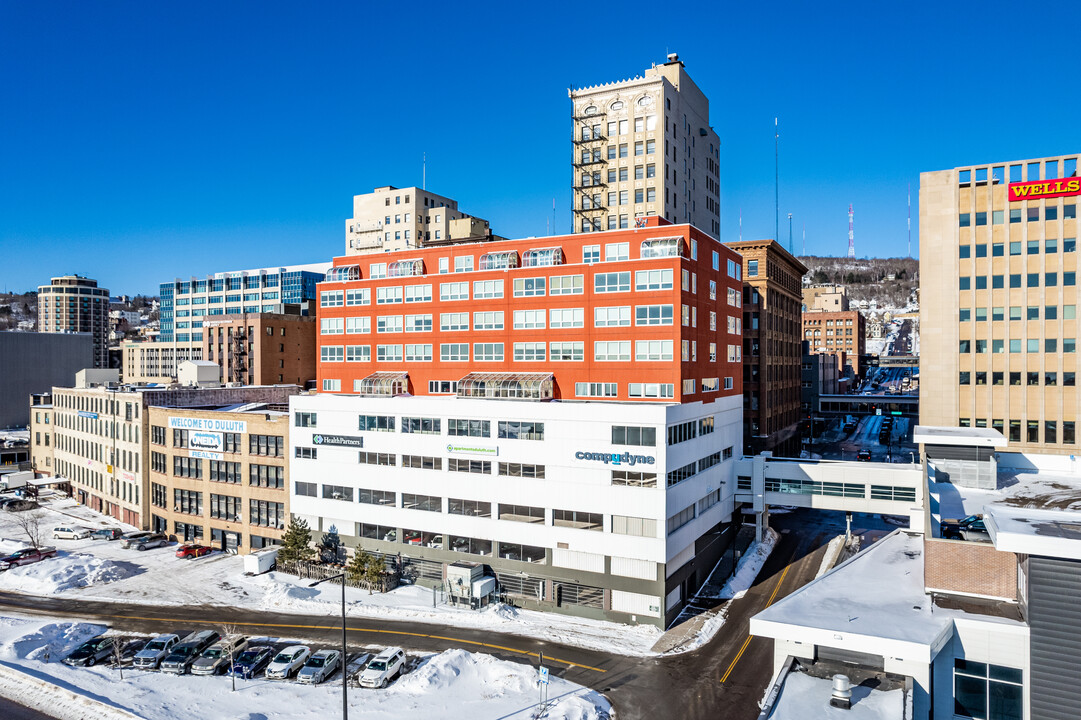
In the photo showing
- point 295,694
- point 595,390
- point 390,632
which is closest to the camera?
point 295,694

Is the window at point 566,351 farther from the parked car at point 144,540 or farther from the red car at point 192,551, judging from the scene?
the parked car at point 144,540

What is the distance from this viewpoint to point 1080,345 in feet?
198

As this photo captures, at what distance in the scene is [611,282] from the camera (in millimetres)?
57125

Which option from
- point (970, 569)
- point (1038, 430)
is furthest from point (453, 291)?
point (1038, 430)

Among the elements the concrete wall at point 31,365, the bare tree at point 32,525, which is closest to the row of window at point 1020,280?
the bare tree at point 32,525

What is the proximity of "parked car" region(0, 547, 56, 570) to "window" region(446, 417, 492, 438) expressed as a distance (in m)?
45.2

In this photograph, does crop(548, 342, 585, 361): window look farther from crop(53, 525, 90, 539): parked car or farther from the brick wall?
crop(53, 525, 90, 539): parked car

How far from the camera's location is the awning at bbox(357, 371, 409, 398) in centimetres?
6688

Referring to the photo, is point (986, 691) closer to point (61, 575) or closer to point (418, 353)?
point (418, 353)

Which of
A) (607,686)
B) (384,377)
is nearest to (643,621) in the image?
(607,686)

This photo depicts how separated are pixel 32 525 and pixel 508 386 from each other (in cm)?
6377

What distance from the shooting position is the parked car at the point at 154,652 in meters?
42.1

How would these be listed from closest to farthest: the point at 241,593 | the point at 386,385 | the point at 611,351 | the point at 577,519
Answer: the point at 577,519
the point at 241,593
the point at 611,351
the point at 386,385

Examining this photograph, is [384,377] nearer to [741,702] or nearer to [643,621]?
[643,621]
